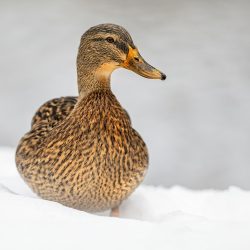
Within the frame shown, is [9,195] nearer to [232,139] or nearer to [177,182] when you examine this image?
[177,182]

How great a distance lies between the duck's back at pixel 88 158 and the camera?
3.43m

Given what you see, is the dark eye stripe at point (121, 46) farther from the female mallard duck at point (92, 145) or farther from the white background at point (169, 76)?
the white background at point (169, 76)

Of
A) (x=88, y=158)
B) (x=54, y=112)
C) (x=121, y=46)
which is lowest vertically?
(x=88, y=158)

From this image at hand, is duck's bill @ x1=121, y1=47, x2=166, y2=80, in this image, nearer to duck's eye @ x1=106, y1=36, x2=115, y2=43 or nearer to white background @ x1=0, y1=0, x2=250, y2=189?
duck's eye @ x1=106, y1=36, x2=115, y2=43

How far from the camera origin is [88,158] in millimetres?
3422

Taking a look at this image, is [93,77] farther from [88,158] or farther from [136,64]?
[88,158]

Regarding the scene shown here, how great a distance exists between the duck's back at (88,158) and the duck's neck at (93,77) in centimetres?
3

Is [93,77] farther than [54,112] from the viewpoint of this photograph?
No

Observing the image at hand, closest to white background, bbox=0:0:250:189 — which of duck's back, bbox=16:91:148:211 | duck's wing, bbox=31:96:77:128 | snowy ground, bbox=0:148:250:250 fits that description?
duck's wing, bbox=31:96:77:128

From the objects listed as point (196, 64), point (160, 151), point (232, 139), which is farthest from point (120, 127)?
point (196, 64)

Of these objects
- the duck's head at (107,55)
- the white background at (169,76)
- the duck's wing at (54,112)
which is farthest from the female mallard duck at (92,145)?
the white background at (169,76)

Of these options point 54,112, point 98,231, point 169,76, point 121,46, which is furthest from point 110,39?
point 169,76

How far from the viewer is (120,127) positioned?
349 cm

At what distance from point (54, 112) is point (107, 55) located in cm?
65
